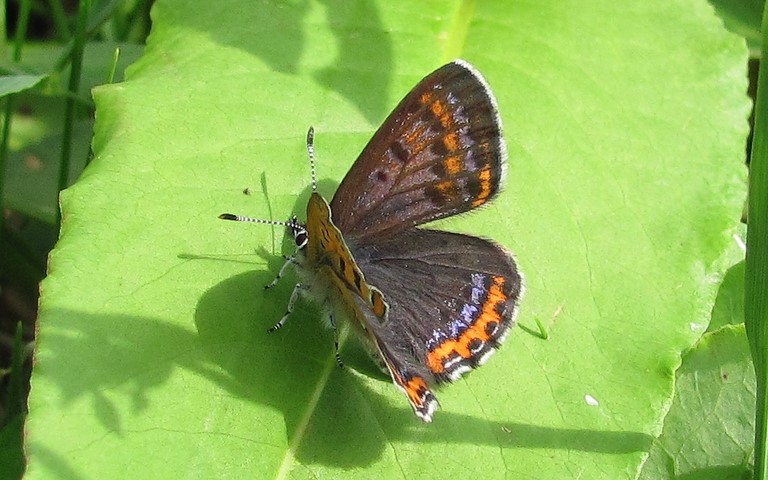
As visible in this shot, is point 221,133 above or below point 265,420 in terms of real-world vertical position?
above

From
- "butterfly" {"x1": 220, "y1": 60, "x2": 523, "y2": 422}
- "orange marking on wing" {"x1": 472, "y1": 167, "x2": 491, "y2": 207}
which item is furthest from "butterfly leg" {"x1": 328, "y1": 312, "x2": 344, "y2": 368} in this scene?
"orange marking on wing" {"x1": 472, "y1": 167, "x2": 491, "y2": 207}

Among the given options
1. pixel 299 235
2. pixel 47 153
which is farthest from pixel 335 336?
pixel 47 153

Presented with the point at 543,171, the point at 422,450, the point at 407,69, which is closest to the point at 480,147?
the point at 543,171

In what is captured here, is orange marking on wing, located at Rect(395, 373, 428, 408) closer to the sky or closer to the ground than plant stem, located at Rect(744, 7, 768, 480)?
closer to the ground

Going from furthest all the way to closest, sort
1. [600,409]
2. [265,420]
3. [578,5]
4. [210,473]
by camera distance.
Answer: [578,5], [600,409], [265,420], [210,473]

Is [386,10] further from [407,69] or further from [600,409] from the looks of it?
[600,409]

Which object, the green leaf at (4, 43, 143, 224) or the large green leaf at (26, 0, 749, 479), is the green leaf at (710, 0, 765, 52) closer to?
the large green leaf at (26, 0, 749, 479)

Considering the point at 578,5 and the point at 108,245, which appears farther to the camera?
the point at 578,5

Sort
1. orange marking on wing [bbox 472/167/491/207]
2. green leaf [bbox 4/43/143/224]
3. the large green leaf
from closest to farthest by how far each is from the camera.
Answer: the large green leaf < orange marking on wing [bbox 472/167/491/207] < green leaf [bbox 4/43/143/224]

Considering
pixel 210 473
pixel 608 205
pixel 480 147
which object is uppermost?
pixel 480 147
